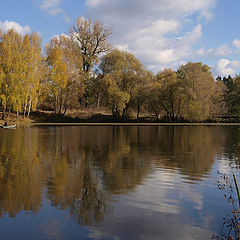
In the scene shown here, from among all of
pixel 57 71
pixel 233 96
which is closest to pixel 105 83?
pixel 57 71

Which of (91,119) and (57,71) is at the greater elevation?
(57,71)

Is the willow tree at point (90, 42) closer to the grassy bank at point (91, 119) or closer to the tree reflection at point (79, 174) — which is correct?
the grassy bank at point (91, 119)

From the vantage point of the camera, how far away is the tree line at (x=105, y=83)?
5953 centimetres

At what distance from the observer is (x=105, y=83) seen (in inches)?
2488

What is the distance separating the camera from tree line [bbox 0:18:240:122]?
59.5 metres

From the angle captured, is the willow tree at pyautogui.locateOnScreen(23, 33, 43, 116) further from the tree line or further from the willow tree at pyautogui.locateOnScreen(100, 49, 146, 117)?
the willow tree at pyautogui.locateOnScreen(100, 49, 146, 117)

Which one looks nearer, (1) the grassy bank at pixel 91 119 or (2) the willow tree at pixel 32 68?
(2) the willow tree at pixel 32 68

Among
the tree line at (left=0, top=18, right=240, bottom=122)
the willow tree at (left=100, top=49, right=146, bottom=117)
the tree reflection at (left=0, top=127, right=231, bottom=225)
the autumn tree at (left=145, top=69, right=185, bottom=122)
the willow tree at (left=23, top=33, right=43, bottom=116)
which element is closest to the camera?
the tree reflection at (left=0, top=127, right=231, bottom=225)

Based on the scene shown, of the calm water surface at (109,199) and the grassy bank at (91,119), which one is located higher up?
the grassy bank at (91,119)

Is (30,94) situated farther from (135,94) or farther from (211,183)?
(211,183)

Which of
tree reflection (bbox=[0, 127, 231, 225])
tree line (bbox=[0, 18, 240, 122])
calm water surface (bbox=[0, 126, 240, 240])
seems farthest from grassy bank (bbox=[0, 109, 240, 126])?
calm water surface (bbox=[0, 126, 240, 240])

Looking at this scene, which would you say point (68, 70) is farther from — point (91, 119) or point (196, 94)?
point (196, 94)

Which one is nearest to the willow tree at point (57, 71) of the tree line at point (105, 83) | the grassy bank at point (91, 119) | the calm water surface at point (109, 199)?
the tree line at point (105, 83)

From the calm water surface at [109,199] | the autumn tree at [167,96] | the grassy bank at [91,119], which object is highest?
the autumn tree at [167,96]
